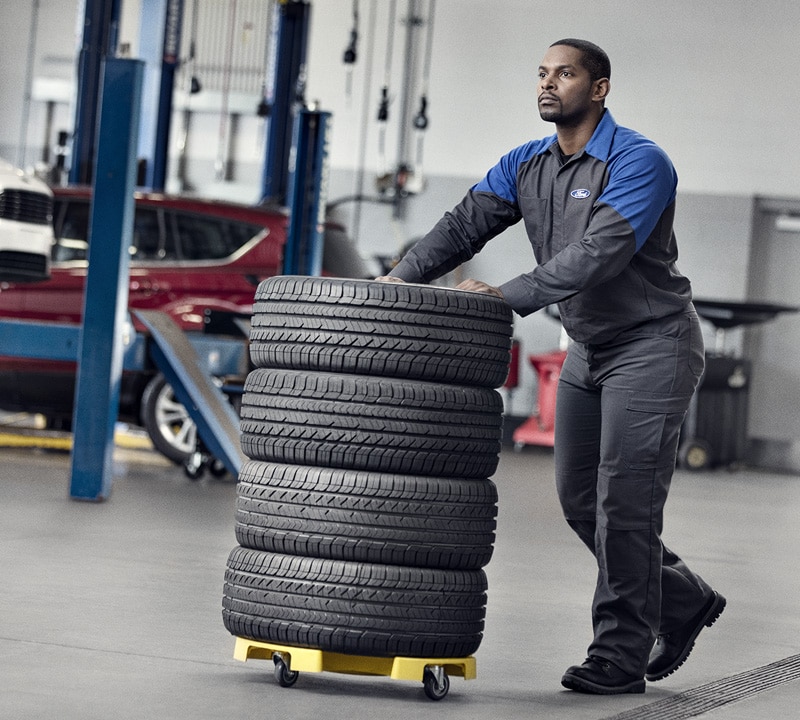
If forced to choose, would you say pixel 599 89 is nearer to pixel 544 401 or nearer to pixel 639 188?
pixel 639 188

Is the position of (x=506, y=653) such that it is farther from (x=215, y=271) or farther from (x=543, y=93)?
(x=215, y=271)

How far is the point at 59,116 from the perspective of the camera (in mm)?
15773

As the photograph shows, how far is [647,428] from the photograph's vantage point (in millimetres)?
3160

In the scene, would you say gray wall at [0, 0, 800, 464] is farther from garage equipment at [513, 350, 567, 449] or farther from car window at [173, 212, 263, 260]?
car window at [173, 212, 263, 260]

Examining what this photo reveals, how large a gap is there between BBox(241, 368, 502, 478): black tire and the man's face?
2.27 ft

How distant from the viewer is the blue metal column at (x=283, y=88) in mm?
11984

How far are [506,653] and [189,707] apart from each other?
3.78ft

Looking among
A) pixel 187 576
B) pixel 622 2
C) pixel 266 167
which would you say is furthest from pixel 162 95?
pixel 187 576

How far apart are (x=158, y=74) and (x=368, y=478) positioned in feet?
28.4

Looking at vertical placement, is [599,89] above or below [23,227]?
above

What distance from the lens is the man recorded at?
121 inches

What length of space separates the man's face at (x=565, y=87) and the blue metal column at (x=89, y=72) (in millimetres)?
Answer: 7087

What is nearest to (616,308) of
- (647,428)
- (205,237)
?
(647,428)

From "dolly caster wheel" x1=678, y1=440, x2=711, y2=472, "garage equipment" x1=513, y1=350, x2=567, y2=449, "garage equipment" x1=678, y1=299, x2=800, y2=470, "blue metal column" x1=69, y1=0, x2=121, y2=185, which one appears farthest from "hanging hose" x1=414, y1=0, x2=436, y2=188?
"blue metal column" x1=69, y1=0, x2=121, y2=185
